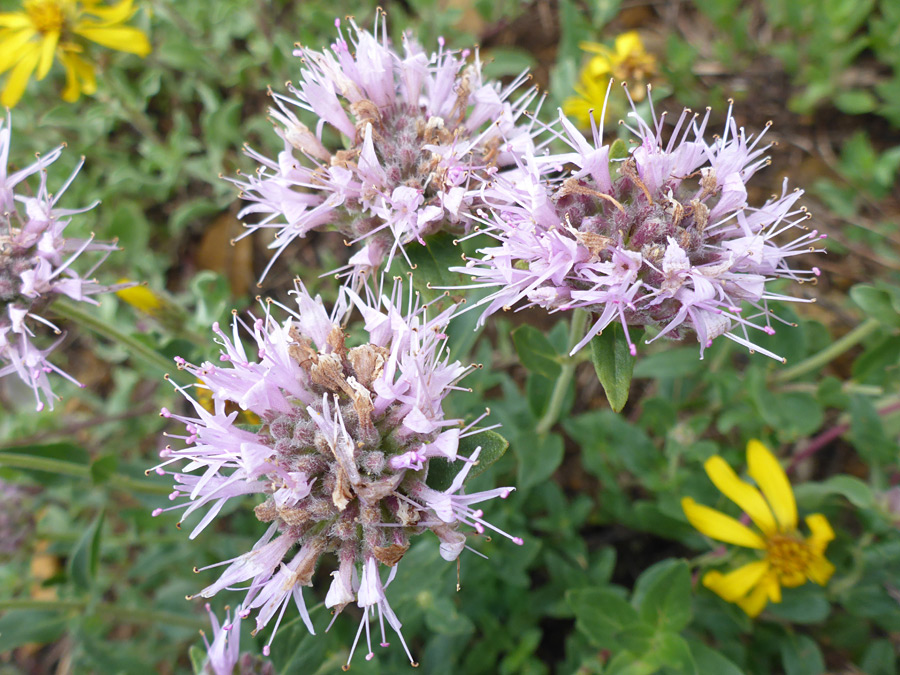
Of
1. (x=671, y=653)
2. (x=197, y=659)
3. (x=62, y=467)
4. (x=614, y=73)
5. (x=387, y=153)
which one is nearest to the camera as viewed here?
(x=387, y=153)

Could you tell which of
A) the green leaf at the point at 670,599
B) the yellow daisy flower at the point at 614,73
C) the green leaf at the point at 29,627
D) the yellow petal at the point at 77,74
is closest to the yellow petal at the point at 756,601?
the green leaf at the point at 670,599

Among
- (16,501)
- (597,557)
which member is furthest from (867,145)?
(16,501)

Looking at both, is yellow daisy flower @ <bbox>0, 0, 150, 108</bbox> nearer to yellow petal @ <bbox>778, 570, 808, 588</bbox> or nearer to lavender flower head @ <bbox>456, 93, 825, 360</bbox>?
lavender flower head @ <bbox>456, 93, 825, 360</bbox>

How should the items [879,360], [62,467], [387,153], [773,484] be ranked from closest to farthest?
[387,153], [62,467], [773,484], [879,360]

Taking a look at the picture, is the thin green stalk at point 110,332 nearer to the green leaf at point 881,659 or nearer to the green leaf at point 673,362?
the green leaf at point 673,362

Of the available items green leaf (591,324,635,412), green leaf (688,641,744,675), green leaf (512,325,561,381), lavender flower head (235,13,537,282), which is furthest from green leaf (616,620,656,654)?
lavender flower head (235,13,537,282)

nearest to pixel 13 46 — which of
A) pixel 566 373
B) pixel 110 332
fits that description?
pixel 110 332

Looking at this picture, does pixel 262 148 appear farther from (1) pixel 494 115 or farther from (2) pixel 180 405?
(1) pixel 494 115

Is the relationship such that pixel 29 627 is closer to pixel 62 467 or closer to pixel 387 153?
pixel 62 467
